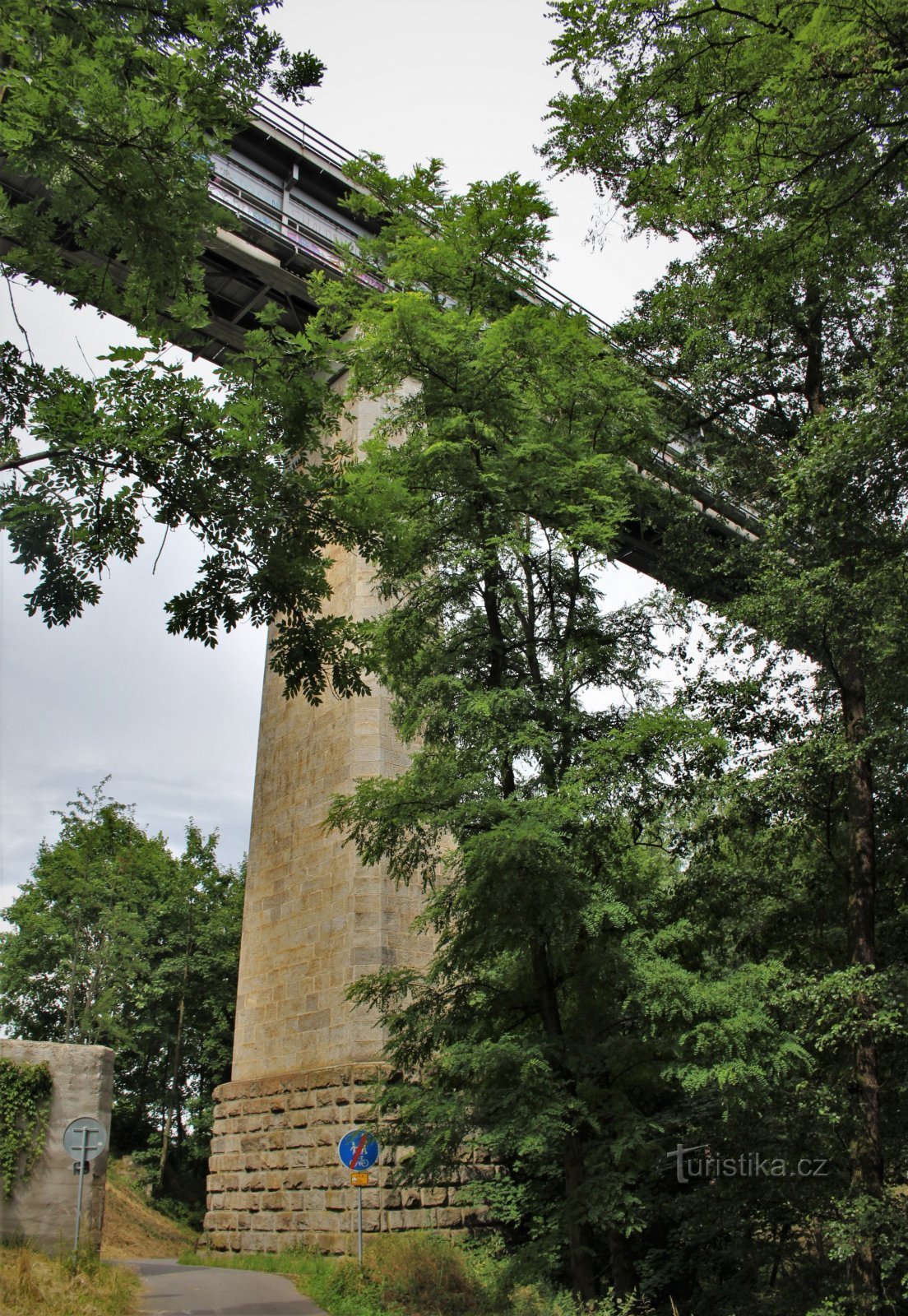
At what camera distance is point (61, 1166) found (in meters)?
12.1

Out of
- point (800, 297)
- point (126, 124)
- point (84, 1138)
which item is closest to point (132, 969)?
point (84, 1138)

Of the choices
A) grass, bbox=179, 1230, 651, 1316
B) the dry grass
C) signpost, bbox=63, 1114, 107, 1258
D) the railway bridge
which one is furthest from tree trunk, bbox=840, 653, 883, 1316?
the dry grass

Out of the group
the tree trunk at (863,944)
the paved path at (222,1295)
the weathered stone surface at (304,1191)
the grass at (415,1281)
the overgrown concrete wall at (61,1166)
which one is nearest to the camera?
the tree trunk at (863,944)

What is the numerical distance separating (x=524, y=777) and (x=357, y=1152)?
4778 millimetres

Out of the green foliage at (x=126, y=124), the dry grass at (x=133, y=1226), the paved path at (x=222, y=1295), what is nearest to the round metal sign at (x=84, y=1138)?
the paved path at (x=222, y=1295)

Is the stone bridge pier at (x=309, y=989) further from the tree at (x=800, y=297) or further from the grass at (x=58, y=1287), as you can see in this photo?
the tree at (x=800, y=297)

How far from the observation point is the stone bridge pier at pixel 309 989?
12992mm

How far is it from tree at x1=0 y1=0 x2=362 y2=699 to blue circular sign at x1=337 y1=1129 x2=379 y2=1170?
722 centimetres

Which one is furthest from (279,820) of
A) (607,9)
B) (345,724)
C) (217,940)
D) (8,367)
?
(217,940)

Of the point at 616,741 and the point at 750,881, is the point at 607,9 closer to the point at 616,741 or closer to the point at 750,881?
the point at 616,741

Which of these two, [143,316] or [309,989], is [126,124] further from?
[309,989]

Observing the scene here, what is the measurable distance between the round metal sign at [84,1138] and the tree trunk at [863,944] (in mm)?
7876

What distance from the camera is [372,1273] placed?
1151cm

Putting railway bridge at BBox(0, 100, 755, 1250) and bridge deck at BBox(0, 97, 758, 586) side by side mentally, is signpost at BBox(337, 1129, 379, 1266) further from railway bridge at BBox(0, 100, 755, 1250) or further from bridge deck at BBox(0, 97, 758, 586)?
bridge deck at BBox(0, 97, 758, 586)
